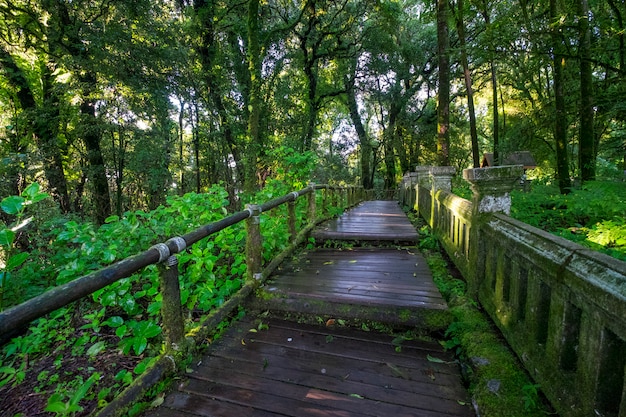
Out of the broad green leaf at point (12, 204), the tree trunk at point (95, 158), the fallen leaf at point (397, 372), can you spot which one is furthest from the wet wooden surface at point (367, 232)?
the tree trunk at point (95, 158)

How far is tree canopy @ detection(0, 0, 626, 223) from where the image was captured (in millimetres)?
6840

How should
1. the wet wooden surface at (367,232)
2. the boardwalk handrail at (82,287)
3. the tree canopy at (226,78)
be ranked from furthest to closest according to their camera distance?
the tree canopy at (226,78) < the wet wooden surface at (367,232) < the boardwalk handrail at (82,287)

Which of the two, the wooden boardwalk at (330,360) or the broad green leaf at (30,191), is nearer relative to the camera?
the wooden boardwalk at (330,360)

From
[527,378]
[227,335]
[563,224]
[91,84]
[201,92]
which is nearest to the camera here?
[527,378]

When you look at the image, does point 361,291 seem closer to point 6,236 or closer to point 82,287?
point 82,287

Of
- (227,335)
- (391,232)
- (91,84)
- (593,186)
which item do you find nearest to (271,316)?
(227,335)

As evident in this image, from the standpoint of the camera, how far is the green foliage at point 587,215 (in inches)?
119

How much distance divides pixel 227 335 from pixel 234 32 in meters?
12.4

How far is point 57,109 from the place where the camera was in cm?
930

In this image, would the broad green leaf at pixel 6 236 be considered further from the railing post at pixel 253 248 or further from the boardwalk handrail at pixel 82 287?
the railing post at pixel 253 248

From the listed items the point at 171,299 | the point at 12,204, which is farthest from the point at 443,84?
the point at 12,204

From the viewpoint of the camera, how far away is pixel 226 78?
12117mm

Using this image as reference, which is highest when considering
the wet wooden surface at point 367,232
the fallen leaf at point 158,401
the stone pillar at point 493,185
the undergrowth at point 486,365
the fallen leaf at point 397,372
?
the stone pillar at point 493,185

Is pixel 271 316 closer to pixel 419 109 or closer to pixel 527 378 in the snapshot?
pixel 527 378
